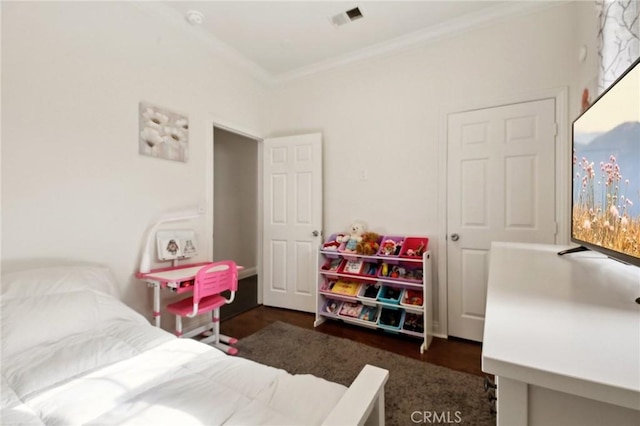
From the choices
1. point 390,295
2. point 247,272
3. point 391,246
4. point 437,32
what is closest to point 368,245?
point 391,246

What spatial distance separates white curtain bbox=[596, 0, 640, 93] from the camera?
1188mm

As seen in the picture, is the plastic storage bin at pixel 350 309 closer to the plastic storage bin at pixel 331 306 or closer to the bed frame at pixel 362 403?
the plastic storage bin at pixel 331 306

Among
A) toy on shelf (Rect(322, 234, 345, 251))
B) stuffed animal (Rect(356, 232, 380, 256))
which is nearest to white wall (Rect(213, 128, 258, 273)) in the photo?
toy on shelf (Rect(322, 234, 345, 251))

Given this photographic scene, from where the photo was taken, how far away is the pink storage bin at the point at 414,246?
2.36 metres

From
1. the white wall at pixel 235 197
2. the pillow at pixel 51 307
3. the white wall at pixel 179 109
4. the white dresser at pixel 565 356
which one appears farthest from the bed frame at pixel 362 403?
the white wall at pixel 235 197

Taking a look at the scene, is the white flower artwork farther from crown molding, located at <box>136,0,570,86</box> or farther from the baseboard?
the baseboard

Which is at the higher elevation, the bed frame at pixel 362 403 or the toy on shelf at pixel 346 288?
the bed frame at pixel 362 403

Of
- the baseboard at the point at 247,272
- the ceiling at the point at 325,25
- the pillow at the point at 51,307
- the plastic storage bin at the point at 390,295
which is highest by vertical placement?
the ceiling at the point at 325,25

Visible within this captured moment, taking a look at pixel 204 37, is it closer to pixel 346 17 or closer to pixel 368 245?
pixel 346 17

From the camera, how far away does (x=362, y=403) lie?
2.43ft

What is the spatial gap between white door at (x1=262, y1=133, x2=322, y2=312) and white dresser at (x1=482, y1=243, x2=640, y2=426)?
7.72ft

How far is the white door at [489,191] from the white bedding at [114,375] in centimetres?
193

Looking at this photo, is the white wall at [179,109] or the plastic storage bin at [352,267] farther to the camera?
the plastic storage bin at [352,267]

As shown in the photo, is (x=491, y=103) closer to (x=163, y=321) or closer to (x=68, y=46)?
(x=68, y=46)
